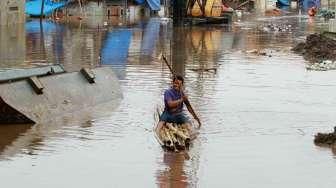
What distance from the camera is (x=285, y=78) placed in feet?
69.1

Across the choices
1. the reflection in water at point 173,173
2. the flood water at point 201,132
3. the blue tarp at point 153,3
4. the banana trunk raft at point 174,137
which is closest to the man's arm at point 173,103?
the banana trunk raft at point 174,137

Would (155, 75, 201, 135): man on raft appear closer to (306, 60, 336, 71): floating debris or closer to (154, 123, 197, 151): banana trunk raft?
(154, 123, 197, 151): banana trunk raft

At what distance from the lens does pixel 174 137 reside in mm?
11539

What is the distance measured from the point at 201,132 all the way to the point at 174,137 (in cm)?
167

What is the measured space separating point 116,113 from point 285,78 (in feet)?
24.6

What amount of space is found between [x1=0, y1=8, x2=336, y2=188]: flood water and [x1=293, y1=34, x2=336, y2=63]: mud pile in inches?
24.6

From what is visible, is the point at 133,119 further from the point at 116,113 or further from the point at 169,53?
the point at 169,53

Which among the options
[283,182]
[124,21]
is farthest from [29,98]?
[124,21]

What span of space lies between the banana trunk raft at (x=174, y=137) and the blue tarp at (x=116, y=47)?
42.7 ft

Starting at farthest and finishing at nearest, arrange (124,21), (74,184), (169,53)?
(124,21)
(169,53)
(74,184)

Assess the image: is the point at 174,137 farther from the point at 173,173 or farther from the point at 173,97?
the point at 173,173

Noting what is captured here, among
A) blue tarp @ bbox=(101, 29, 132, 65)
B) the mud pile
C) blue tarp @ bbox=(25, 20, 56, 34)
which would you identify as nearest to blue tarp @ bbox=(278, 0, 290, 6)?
blue tarp @ bbox=(25, 20, 56, 34)

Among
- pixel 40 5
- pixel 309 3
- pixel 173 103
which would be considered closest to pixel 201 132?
pixel 173 103

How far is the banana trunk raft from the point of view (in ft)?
37.5
